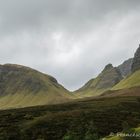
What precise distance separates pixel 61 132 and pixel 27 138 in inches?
564

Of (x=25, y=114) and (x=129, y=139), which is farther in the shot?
(x=25, y=114)

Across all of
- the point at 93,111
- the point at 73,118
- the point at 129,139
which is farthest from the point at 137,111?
the point at 129,139

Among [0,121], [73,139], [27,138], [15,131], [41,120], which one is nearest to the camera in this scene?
[73,139]

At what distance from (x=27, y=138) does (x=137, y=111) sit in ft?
212

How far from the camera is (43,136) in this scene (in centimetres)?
15450

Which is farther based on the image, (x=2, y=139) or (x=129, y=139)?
(x=2, y=139)

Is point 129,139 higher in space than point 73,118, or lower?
lower

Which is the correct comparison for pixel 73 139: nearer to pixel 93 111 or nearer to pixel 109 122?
pixel 109 122

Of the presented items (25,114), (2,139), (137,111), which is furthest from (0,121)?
(137,111)

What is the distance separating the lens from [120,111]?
629ft

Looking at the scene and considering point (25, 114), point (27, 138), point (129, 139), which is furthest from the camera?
point (25, 114)

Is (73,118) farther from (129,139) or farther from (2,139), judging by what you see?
(129,139)

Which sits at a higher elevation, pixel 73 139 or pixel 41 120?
pixel 41 120

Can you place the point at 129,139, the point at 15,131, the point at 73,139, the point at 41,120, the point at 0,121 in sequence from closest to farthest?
the point at 129,139 → the point at 73,139 → the point at 15,131 → the point at 41,120 → the point at 0,121
